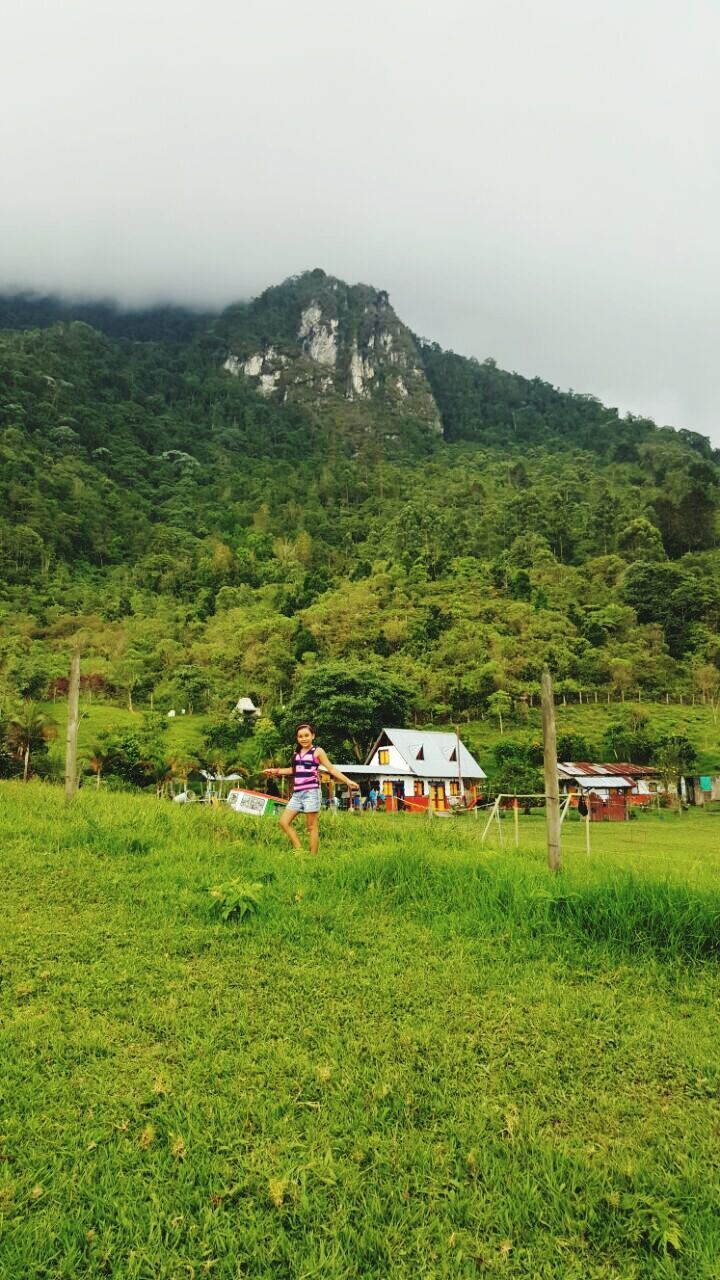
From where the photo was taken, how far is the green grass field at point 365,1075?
272 cm

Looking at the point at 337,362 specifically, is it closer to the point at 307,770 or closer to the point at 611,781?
the point at 611,781

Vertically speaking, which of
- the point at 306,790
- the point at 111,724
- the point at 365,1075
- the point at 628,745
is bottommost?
the point at 365,1075

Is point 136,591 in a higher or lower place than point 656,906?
higher

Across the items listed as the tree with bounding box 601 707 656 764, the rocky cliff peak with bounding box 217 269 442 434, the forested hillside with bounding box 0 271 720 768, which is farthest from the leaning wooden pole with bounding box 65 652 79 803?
the rocky cliff peak with bounding box 217 269 442 434

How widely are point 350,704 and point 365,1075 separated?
133ft

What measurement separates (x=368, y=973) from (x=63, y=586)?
86.7 m

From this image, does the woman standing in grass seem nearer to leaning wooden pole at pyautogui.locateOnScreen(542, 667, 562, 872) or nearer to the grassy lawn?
leaning wooden pole at pyautogui.locateOnScreen(542, 667, 562, 872)

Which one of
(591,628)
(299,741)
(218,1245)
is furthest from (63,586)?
(218,1245)

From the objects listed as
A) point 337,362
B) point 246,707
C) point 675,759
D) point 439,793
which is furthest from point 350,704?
point 337,362

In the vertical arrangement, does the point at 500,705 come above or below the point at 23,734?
above

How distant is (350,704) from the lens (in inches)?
1745

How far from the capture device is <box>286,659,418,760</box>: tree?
146 feet

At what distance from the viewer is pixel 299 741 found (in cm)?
809

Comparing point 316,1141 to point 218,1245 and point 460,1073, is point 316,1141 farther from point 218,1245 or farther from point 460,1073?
point 460,1073
